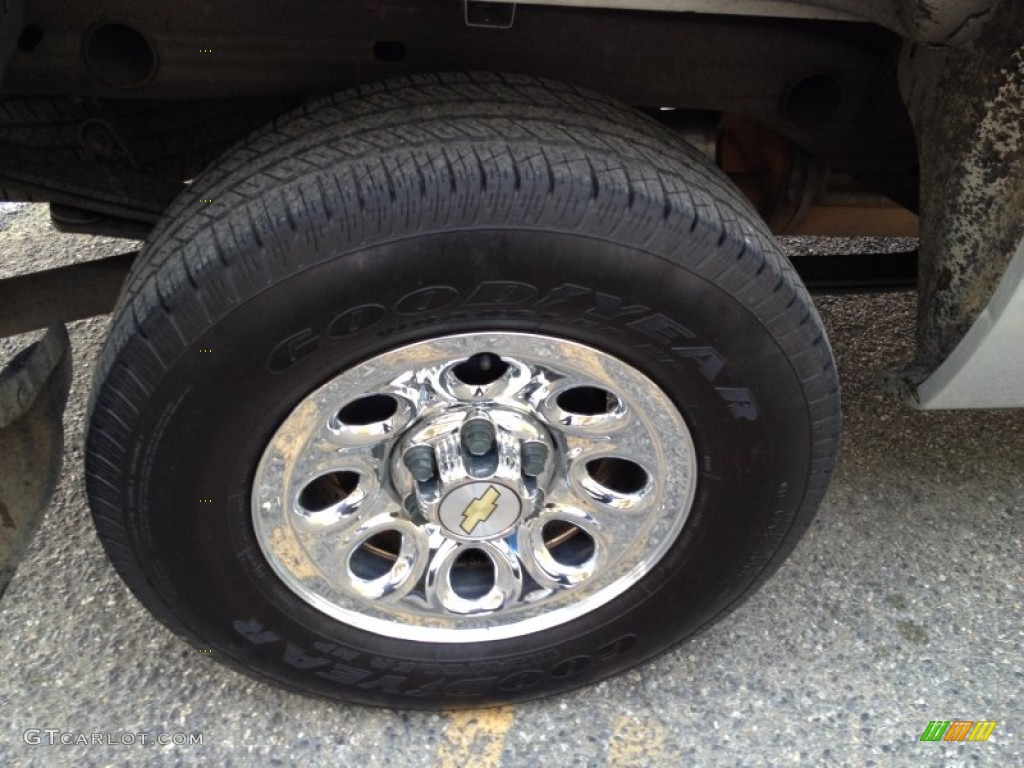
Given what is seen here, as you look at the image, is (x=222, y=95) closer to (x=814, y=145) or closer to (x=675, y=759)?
(x=814, y=145)

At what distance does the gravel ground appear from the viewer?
1.99 meters

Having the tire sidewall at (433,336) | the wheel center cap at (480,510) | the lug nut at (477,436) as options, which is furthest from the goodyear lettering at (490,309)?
the wheel center cap at (480,510)

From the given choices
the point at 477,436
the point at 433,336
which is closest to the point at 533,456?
the point at 477,436

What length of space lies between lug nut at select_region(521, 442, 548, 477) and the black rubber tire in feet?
0.89

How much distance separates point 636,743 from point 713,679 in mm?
248

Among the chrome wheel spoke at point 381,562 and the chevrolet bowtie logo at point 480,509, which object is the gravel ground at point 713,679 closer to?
the chrome wheel spoke at point 381,562

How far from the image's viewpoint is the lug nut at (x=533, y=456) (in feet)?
5.99

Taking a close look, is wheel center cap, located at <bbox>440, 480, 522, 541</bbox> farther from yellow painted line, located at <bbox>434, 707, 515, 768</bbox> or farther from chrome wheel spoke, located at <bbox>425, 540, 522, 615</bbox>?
yellow painted line, located at <bbox>434, 707, 515, 768</bbox>

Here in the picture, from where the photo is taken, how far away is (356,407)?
1896 millimetres

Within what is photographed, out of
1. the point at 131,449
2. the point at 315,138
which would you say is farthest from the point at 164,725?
the point at 315,138

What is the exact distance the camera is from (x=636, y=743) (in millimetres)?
2004

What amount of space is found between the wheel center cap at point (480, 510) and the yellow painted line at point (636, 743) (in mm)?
522

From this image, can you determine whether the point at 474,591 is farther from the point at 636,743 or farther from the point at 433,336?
the point at 433,336

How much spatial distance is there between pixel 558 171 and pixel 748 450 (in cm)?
63
